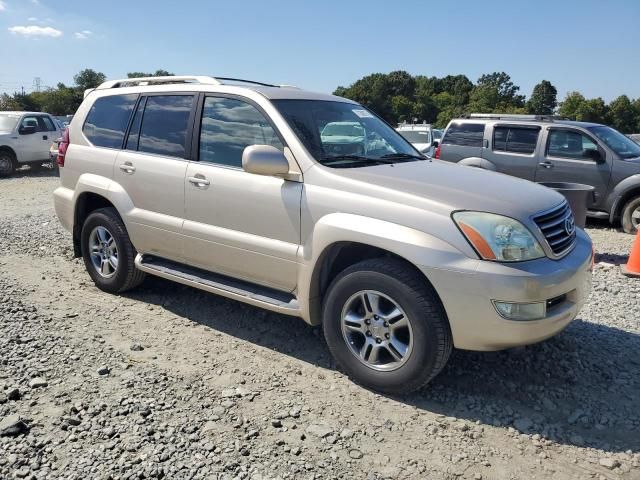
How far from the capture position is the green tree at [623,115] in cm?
5041

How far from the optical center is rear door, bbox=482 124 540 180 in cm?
934

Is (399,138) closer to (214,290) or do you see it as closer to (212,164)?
(212,164)

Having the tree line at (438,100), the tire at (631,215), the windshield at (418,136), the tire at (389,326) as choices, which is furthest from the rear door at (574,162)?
the tree line at (438,100)

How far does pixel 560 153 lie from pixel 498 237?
6.89 meters

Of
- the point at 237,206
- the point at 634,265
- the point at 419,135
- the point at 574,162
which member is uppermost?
the point at 419,135

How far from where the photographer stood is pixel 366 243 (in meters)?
3.31

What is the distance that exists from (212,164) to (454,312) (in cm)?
215

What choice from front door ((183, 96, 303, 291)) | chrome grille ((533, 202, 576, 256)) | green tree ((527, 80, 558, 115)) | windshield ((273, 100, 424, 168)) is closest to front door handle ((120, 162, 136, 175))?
front door ((183, 96, 303, 291))

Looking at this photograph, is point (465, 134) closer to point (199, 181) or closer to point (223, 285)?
point (199, 181)

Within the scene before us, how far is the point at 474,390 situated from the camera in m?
3.51

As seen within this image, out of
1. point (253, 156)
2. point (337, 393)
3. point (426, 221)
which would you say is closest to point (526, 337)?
point (426, 221)

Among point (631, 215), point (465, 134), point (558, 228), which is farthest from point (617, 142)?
point (558, 228)

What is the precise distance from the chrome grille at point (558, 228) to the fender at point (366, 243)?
57cm

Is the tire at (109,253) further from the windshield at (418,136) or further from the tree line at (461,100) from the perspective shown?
the tree line at (461,100)
